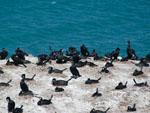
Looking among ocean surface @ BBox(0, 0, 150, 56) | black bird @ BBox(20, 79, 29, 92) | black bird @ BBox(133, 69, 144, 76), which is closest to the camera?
black bird @ BBox(20, 79, 29, 92)

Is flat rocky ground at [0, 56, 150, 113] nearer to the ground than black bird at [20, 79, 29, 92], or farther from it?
nearer to the ground

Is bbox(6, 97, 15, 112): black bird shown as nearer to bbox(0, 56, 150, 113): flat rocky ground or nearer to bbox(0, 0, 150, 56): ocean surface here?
bbox(0, 56, 150, 113): flat rocky ground

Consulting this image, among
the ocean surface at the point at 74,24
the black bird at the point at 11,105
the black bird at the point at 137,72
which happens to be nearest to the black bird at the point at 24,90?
the black bird at the point at 11,105

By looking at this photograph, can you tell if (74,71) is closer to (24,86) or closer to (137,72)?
(137,72)

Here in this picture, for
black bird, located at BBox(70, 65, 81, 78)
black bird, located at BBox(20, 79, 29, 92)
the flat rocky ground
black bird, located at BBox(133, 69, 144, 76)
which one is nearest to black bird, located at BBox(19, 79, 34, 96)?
black bird, located at BBox(20, 79, 29, 92)

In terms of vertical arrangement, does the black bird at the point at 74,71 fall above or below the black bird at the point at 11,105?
above

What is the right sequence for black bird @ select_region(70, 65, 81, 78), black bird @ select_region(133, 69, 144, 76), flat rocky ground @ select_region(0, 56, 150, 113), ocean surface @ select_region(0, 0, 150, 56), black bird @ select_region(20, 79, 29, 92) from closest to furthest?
flat rocky ground @ select_region(0, 56, 150, 113) → black bird @ select_region(20, 79, 29, 92) → black bird @ select_region(70, 65, 81, 78) → black bird @ select_region(133, 69, 144, 76) → ocean surface @ select_region(0, 0, 150, 56)

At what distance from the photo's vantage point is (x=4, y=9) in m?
161

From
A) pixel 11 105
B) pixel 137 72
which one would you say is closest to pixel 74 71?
pixel 137 72

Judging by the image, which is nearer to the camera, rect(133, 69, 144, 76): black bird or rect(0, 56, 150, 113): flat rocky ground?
rect(0, 56, 150, 113): flat rocky ground

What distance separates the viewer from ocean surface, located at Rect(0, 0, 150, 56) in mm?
140875

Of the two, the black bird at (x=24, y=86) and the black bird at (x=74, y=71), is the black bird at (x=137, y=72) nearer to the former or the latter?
the black bird at (x=74, y=71)

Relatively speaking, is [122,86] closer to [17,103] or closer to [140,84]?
[140,84]

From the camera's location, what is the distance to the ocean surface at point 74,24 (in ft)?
462
